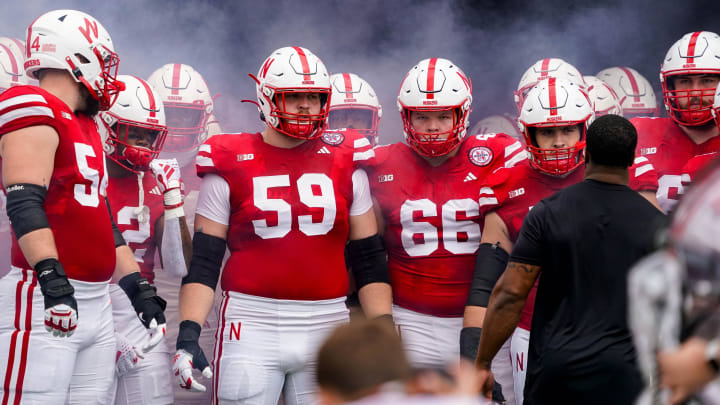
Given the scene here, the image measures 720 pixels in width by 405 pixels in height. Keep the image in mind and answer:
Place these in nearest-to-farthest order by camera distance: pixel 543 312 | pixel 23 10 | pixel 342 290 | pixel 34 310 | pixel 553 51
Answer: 1. pixel 543 312
2. pixel 34 310
3. pixel 342 290
4. pixel 23 10
5. pixel 553 51

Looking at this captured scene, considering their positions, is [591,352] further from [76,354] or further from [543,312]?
[76,354]

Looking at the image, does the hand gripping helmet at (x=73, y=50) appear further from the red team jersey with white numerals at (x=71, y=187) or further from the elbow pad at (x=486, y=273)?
the elbow pad at (x=486, y=273)

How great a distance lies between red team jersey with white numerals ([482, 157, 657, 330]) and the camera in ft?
10.6

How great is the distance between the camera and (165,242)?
3.30 m

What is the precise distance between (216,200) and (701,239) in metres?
2.32

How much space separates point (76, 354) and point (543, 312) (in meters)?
1.65

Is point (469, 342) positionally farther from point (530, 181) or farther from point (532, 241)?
point (532, 241)

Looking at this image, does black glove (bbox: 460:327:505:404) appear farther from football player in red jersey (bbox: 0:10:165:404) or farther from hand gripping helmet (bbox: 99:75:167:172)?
hand gripping helmet (bbox: 99:75:167:172)

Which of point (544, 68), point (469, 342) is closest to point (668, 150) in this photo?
point (469, 342)

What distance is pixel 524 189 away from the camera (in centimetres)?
330

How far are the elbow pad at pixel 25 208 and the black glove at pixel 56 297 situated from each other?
0.41 ft

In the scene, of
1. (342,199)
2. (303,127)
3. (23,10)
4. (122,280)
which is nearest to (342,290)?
(342,199)

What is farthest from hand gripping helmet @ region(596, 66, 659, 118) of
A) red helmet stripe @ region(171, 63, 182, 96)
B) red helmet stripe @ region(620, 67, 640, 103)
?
red helmet stripe @ region(171, 63, 182, 96)

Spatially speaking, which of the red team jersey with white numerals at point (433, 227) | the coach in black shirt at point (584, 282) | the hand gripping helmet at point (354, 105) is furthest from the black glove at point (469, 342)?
the hand gripping helmet at point (354, 105)
